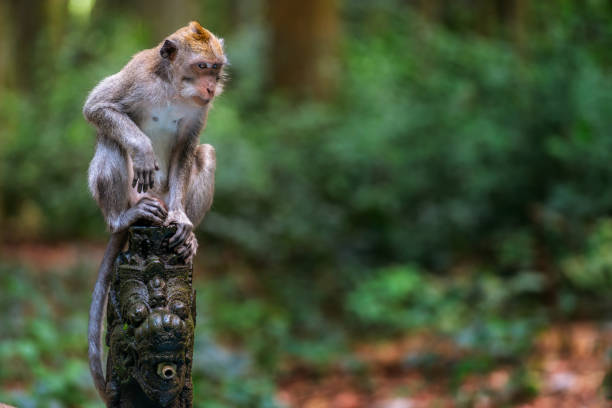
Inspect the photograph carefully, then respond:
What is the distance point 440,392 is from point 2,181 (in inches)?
304

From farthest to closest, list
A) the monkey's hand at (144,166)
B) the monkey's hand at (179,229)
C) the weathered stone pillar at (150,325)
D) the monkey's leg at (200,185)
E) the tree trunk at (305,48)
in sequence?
Result: the tree trunk at (305,48), the monkey's leg at (200,185), the monkey's hand at (144,166), the monkey's hand at (179,229), the weathered stone pillar at (150,325)

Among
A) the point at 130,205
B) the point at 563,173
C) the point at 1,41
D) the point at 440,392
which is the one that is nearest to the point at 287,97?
the point at 1,41

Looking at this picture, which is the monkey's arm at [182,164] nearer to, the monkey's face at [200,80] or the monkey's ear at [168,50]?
the monkey's face at [200,80]

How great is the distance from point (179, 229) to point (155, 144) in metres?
0.60

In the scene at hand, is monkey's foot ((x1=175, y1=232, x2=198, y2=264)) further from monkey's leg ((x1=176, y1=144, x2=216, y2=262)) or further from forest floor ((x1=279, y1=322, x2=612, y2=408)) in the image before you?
forest floor ((x1=279, y1=322, x2=612, y2=408))

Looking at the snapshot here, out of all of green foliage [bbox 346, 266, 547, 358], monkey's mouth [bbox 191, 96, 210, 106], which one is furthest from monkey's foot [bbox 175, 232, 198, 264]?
green foliage [bbox 346, 266, 547, 358]

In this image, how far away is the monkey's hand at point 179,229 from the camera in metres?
3.19

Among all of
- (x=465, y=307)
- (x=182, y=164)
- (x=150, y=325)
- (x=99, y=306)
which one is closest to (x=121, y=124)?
(x=182, y=164)

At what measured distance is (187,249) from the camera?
3232 mm

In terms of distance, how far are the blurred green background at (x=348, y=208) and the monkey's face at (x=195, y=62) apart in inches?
→ 127

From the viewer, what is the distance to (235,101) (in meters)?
13.9

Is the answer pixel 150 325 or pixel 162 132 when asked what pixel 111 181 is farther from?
pixel 150 325

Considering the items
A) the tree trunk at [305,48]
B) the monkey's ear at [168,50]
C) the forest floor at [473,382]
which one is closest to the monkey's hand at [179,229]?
the monkey's ear at [168,50]

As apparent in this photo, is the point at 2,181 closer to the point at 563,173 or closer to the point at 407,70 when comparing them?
the point at 407,70
